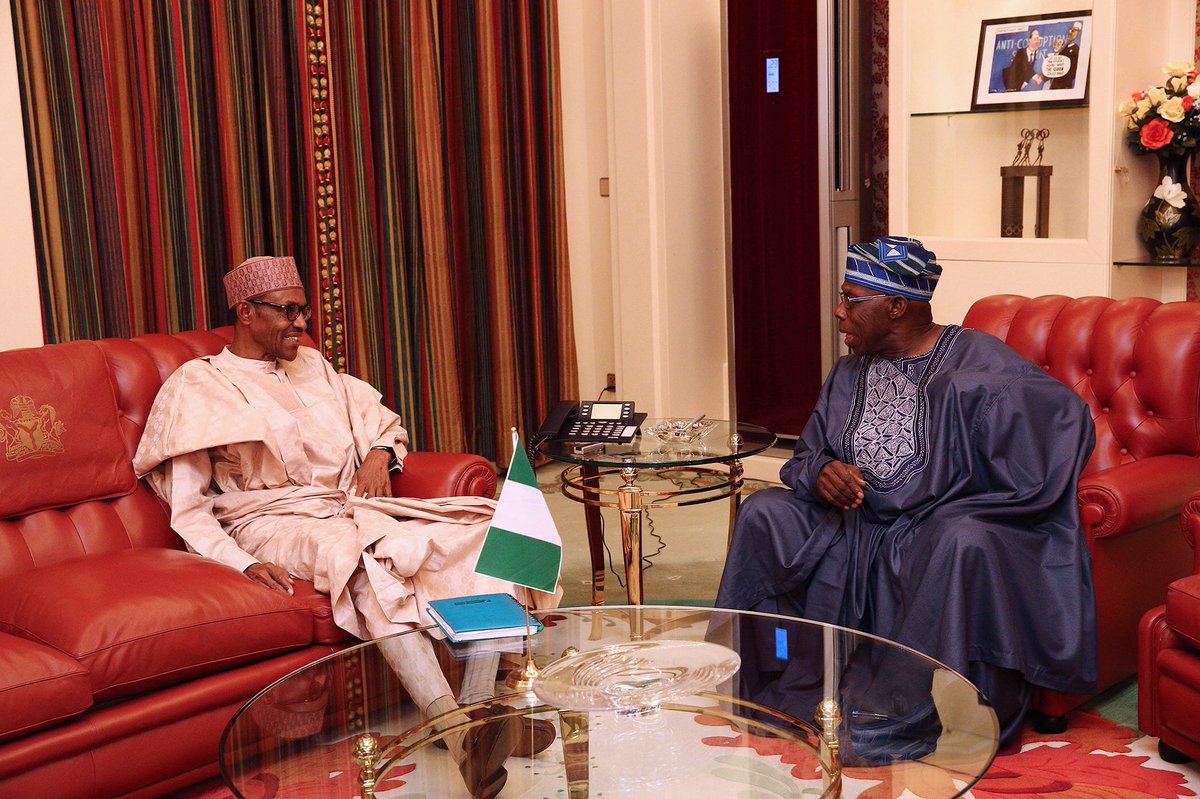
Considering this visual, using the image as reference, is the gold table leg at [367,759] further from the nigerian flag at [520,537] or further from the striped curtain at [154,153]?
the striped curtain at [154,153]

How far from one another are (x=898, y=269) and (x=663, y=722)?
1405 millimetres

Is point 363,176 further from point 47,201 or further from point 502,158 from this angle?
point 47,201

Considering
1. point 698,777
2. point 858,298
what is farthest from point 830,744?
point 858,298

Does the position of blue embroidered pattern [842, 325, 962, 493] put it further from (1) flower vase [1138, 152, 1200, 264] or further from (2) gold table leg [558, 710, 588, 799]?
(1) flower vase [1138, 152, 1200, 264]

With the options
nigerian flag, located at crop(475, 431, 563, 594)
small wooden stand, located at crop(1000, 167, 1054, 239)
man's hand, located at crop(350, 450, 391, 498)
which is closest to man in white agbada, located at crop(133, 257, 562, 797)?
man's hand, located at crop(350, 450, 391, 498)

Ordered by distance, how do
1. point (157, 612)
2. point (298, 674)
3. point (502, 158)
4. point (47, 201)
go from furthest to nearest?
point (502, 158) < point (47, 201) < point (157, 612) < point (298, 674)

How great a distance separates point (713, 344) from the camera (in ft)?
18.2

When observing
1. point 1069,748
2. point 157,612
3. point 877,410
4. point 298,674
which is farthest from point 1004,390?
point 157,612

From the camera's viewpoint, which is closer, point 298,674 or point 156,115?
point 298,674

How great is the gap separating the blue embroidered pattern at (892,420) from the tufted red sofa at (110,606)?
1.00 m

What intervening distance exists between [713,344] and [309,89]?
2127 millimetres

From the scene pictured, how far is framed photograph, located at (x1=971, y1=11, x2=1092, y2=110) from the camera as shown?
4.06 metres

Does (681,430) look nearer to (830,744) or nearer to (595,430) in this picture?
(595,430)

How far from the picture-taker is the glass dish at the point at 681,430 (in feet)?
11.4
